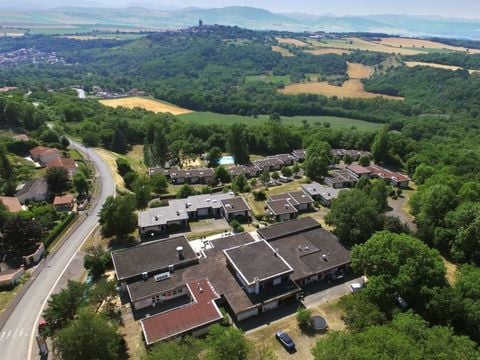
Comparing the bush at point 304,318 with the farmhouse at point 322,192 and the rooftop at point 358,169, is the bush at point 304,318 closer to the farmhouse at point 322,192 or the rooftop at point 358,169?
the farmhouse at point 322,192

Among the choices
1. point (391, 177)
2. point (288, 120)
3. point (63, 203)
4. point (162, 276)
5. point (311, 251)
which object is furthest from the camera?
point (288, 120)

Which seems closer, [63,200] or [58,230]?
[58,230]

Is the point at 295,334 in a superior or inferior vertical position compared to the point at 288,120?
superior

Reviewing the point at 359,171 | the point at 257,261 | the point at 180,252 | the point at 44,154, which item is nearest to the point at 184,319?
the point at 180,252

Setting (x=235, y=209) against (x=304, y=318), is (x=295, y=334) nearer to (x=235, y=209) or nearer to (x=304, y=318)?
(x=304, y=318)

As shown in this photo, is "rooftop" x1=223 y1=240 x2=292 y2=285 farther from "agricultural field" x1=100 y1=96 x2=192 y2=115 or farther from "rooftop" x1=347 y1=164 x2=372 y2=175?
"agricultural field" x1=100 y1=96 x2=192 y2=115

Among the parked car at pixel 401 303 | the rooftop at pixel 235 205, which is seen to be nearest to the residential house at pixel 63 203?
the rooftop at pixel 235 205

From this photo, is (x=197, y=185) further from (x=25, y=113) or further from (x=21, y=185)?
(x=25, y=113)

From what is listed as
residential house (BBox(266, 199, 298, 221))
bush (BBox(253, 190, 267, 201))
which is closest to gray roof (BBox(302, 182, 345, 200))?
residential house (BBox(266, 199, 298, 221))
